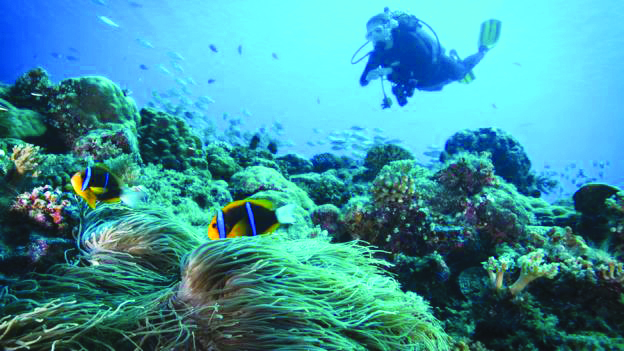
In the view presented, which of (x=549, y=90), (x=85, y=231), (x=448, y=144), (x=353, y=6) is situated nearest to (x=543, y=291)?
(x=85, y=231)

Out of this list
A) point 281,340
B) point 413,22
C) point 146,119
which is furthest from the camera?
point 413,22

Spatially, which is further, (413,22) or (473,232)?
(413,22)

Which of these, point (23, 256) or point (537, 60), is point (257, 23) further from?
point (23, 256)

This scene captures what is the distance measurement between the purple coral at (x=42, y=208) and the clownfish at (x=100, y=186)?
956 mm

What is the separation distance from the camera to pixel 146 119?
742 centimetres

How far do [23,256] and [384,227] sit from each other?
4.10m

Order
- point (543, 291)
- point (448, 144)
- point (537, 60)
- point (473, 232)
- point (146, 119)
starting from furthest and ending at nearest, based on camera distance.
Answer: point (537, 60) → point (448, 144) → point (146, 119) → point (473, 232) → point (543, 291)

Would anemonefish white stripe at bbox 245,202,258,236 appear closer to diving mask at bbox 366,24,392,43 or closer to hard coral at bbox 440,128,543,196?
diving mask at bbox 366,24,392,43

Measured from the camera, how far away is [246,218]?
2.11 meters

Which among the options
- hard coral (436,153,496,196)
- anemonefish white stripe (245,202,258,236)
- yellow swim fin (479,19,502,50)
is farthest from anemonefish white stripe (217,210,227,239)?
yellow swim fin (479,19,502,50)

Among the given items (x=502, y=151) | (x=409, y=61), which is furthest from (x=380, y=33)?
(x=502, y=151)

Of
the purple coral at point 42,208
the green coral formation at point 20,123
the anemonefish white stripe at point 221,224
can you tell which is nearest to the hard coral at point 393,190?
the anemonefish white stripe at point 221,224

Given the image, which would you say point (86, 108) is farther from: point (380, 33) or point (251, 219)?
point (380, 33)

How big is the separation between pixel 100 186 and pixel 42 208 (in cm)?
124
